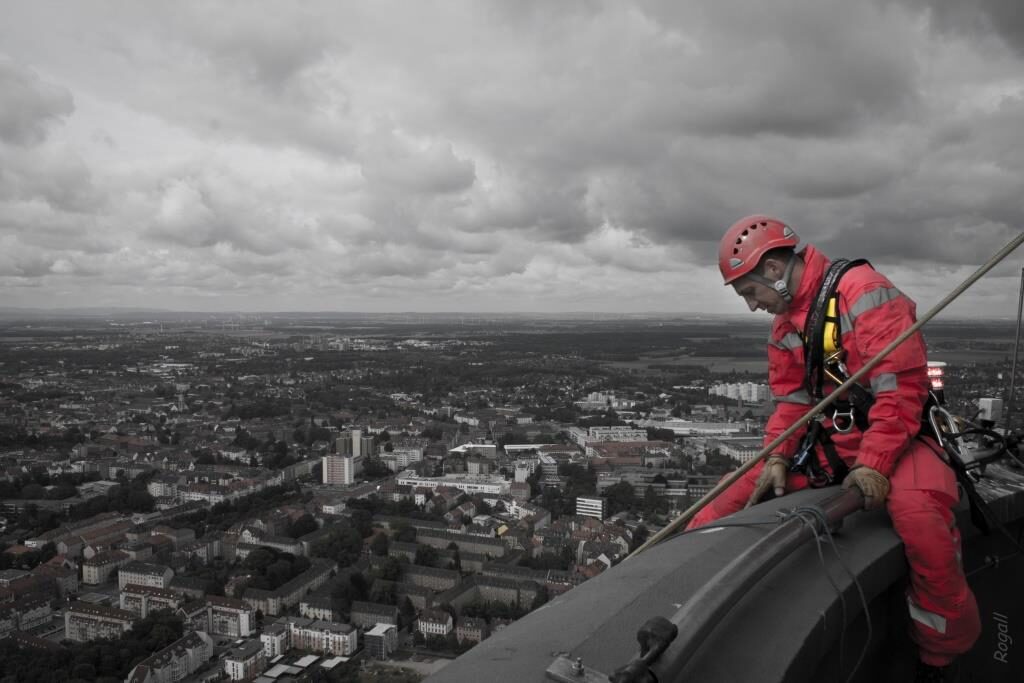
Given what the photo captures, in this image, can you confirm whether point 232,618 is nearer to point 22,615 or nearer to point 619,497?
point 22,615

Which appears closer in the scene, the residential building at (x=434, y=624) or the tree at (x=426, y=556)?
the residential building at (x=434, y=624)

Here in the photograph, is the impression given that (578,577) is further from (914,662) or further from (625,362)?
(625,362)

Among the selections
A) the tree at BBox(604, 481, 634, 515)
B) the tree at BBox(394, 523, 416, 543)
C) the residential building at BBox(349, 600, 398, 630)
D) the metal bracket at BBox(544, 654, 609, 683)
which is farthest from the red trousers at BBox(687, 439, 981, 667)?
the tree at BBox(604, 481, 634, 515)

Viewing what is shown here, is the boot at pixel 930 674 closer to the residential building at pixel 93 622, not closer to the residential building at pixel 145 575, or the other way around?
the residential building at pixel 93 622

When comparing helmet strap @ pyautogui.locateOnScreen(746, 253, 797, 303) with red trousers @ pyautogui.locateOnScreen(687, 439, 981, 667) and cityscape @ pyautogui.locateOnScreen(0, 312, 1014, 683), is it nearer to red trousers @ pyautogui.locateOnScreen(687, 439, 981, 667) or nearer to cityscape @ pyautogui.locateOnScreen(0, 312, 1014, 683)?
red trousers @ pyautogui.locateOnScreen(687, 439, 981, 667)

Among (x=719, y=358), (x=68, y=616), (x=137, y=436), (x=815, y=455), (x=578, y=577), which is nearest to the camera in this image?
(x=815, y=455)

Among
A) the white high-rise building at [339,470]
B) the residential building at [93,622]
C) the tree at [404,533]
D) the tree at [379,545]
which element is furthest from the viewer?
the white high-rise building at [339,470]

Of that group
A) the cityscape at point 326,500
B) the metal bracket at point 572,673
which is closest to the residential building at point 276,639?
the cityscape at point 326,500

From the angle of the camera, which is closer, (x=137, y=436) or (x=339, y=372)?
(x=137, y=436)

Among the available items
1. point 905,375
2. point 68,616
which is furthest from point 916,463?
point 68,616
